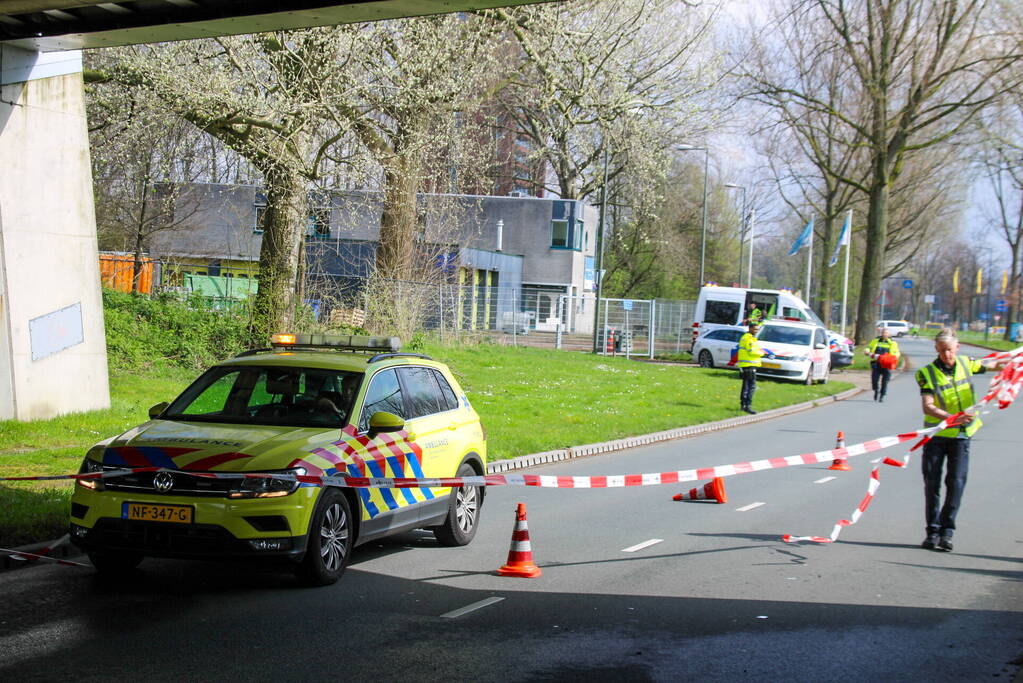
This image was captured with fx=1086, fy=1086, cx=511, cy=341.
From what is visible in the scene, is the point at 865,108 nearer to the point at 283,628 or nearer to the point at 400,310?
the point at 400,310

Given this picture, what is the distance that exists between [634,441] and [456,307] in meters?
14.3

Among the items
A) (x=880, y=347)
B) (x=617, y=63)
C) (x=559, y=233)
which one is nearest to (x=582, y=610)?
(x=617, y=63)

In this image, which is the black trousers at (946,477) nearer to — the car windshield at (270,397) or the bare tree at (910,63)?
the car windshield at (270,397)

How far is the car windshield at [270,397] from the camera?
8.14 m

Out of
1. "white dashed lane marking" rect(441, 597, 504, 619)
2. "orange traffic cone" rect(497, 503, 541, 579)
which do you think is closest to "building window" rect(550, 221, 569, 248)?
"orange traffic cone" rect(497, 503, 541, 579)

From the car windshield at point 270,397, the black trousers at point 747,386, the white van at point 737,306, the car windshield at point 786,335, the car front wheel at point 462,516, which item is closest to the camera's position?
the car windshield at point 270,397

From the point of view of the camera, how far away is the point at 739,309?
41.3 m

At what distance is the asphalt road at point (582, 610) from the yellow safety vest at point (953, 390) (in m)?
1.10

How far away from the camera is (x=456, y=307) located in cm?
3170

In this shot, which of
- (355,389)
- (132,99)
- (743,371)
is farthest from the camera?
(743,371)

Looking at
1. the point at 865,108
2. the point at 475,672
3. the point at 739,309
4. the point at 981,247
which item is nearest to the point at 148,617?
the point at 475,672

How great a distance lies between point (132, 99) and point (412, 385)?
42.6ft

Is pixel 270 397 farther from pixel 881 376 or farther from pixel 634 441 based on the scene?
pixel 881 376

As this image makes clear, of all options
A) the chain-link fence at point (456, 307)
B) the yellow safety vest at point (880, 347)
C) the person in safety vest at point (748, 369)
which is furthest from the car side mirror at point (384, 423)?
the yellow safety vest at point (880, 347)
